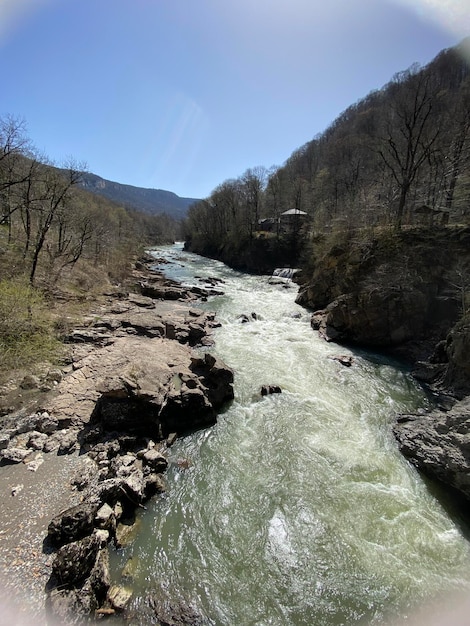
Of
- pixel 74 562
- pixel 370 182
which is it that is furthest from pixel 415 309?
pixel 370 182

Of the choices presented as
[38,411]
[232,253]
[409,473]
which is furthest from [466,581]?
[232,253]

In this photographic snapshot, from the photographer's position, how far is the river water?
17.7ft

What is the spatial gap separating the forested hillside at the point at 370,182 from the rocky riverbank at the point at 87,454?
18688 millimetres

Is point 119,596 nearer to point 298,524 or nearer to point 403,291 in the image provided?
point 298,524

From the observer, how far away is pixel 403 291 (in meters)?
16.8

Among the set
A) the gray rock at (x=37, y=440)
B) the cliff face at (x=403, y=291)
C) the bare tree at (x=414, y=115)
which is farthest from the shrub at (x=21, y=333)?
the bare tree at (x=414, y=115)

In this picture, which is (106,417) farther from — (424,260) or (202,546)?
(424,260)

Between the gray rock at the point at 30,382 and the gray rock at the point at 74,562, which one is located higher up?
the gray rock at the point at 30,382

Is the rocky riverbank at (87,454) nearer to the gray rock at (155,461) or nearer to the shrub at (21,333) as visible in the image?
the gray rock at (155,461)

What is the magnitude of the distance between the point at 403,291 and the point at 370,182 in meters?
30.9

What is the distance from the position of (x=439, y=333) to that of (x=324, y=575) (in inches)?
565

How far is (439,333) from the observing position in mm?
15602

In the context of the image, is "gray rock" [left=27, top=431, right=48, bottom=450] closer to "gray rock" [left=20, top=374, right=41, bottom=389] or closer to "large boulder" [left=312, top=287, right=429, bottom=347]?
"gray rock" [left=20, top=374, right=41, bottom=389]

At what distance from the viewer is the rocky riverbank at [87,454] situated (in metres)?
5.02
